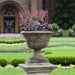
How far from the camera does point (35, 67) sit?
24.7ft

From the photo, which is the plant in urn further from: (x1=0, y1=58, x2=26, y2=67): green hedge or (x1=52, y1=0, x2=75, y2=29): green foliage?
(x1=52, y1=0, x2=75, y2=29): green foliage

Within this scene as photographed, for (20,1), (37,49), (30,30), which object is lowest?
(37,49)

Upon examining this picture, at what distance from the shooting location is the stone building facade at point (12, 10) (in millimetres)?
37963

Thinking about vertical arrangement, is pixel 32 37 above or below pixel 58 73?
above

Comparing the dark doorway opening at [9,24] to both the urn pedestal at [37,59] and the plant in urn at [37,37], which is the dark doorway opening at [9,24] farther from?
the urn pedestal at [37,59]

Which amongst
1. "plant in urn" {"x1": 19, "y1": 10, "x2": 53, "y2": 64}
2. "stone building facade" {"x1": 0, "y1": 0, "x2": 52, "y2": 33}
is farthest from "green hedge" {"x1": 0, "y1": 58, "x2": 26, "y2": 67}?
"stone building facade" {"x1": 0, "y1": 0, "x2": 52, "y2": 33}

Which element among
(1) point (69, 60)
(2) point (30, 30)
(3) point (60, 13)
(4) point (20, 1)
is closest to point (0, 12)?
(4) point (20, 1)

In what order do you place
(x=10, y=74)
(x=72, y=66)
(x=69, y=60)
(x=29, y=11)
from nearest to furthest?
1. (x=10, y=74)
2. (x=72, y=66)
3. (x=69, y=60)
4. (x=29, y=11)

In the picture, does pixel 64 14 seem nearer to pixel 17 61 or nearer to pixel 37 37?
pixel 17 61

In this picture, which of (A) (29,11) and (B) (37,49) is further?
(A) (29,11)

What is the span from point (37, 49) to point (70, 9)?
3291cm

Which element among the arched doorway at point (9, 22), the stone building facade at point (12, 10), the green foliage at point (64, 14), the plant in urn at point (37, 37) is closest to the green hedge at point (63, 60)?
the plant in urn at point (37, 37)

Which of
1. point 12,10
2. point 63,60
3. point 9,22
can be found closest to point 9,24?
point 9,22

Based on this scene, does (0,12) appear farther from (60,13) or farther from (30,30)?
(30,30)
